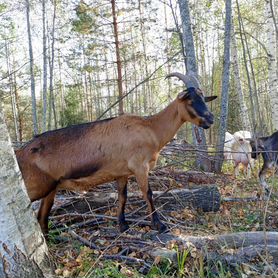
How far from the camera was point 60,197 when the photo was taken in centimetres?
648

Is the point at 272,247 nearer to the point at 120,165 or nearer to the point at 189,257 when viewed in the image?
the point at 189,257

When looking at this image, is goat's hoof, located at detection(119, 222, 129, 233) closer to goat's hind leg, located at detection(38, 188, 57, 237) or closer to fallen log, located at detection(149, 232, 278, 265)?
fallen log, located at detection(149, 232, 278, 265)

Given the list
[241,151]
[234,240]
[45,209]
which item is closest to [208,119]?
[234,240]

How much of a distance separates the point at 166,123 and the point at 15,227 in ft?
9.65

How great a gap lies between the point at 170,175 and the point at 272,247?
3.69 m

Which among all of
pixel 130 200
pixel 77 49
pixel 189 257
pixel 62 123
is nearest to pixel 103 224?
pixel 130 200

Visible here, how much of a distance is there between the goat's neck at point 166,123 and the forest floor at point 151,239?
105 cm

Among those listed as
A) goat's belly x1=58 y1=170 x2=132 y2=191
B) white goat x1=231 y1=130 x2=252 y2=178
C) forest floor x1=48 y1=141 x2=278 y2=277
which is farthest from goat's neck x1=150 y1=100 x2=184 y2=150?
white goat x1=231 y1=130 x2=252 y2=178

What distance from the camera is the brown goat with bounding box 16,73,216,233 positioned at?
4.96m

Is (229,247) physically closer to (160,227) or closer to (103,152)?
(160,227)

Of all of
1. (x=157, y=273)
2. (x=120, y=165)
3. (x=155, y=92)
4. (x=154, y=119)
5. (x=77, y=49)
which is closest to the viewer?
(x=157, y=273)

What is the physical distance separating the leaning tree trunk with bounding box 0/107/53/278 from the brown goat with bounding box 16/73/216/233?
1.64 meters

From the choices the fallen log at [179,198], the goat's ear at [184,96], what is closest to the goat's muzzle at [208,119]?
the goat's ear at [184,96]

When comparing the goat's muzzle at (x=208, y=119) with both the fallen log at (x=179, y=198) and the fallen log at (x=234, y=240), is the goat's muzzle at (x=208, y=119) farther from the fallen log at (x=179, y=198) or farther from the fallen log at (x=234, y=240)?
the fallen log at (x=234, y=240)
